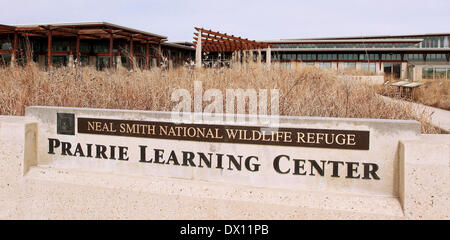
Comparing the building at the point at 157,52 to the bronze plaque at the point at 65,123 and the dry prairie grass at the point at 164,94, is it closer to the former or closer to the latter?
the dry prairie grass at the point at 164,94

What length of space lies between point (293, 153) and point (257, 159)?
39 cm

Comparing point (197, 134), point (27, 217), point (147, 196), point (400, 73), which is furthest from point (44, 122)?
point (400, 73)

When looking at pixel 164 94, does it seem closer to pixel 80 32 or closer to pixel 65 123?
pixel 65 123

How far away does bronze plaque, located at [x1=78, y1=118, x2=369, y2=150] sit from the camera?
141 inches

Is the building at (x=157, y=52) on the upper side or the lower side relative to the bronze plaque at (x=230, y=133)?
upper

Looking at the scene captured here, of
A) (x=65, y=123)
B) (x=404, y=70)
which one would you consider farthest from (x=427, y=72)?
(x=65, y=123)

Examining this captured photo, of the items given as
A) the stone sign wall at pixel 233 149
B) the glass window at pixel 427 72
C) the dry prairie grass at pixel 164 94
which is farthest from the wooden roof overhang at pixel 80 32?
the glass window at pixel 427 72

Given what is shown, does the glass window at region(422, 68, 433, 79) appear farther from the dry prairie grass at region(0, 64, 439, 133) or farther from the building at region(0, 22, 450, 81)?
the dry prairie grass at region(0, 64, 439, 133)

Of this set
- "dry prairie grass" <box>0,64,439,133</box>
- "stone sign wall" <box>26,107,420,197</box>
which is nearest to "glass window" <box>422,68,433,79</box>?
"dry prairie grass" <box>0,64,439,133</box>

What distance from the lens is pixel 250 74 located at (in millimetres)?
7207

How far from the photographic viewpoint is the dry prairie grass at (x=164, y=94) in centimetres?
489

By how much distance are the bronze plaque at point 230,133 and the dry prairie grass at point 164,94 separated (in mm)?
988

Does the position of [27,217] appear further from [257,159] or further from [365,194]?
[365,194]

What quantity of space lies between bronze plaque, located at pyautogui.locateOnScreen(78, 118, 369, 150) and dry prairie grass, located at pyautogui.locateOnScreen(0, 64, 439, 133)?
99 centimetres
